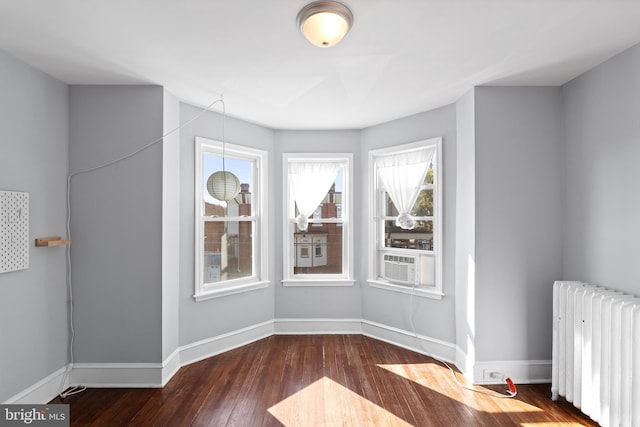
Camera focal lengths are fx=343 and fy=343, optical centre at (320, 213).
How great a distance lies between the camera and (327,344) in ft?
12.7

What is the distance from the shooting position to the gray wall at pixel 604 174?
7.63 ft

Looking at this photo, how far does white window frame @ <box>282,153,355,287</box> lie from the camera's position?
13.9 ft

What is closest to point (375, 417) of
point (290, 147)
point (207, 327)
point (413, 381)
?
point (413, 381)

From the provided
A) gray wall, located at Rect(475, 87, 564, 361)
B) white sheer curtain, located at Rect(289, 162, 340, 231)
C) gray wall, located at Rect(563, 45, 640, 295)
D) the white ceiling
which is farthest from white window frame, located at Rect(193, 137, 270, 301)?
gray wall, located at Rect(563, 45, 640, 295)

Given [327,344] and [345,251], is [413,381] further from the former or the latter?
[345,251]

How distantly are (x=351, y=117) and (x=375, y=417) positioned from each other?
9.36ft

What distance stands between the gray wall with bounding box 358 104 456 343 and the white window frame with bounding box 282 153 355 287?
0.51 ft

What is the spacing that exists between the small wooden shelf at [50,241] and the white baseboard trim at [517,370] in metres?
3.56

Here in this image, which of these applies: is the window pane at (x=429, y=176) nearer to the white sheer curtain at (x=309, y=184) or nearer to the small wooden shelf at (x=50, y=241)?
the white sheer curtain at (x=309, y=184)

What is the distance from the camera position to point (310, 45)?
2262 mm

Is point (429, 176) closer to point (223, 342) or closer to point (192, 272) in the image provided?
point (192, 272)

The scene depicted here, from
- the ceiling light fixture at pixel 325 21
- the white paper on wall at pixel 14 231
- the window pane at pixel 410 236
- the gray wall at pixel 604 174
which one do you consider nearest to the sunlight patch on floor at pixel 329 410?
the window pane at pixel 410 236

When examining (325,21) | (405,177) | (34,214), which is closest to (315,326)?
(405,177)

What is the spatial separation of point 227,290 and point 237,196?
3.53 feet
